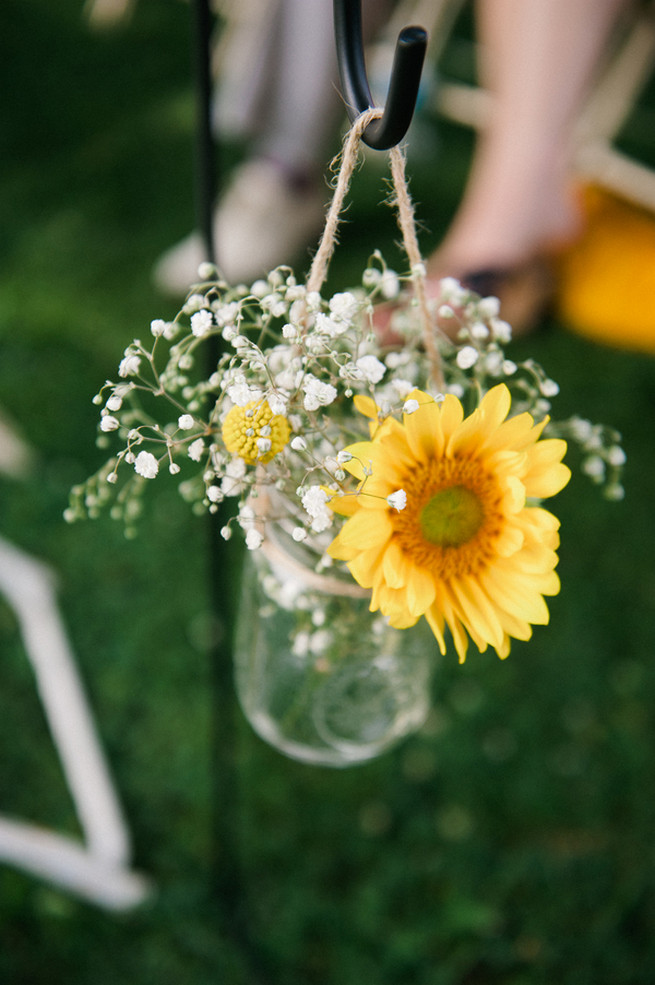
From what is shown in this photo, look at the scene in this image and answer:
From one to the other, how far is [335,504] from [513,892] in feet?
3.40

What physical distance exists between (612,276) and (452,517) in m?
1.65

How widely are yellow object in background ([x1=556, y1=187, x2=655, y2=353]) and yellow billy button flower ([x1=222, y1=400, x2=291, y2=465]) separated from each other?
1647 millimetres

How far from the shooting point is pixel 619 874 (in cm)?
131

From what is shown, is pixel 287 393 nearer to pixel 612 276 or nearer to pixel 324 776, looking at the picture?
pixel 324 776

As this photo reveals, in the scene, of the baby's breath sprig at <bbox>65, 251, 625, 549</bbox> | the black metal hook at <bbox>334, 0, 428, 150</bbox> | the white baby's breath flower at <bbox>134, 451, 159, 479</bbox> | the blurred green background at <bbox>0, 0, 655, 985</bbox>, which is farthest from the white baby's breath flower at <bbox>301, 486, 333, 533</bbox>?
the blurred green background at <bbox>0, 0, 655, 985</bbox>

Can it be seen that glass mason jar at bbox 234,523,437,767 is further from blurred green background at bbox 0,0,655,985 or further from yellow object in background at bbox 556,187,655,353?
yellow object in background at bbox 556,187,655,353

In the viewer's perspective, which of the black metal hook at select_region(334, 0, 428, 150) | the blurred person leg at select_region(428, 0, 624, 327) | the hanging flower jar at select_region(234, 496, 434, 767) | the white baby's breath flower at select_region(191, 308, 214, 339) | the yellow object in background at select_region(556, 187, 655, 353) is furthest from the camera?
the yellow object in background at select_region(556, 187, 655, 353)

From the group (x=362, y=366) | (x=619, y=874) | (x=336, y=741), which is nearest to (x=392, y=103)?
(x=362, y=366)

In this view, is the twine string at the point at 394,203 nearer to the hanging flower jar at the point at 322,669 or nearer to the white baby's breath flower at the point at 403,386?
the white baby's breath flower at the point at 403,386

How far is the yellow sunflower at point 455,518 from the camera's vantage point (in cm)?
50

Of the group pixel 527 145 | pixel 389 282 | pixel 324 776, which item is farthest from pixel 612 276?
pixel 389 282

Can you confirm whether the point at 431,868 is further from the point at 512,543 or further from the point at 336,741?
the point at 512,543

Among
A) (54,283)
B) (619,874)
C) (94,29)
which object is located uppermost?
(94,29)

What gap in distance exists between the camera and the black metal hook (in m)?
0.45
